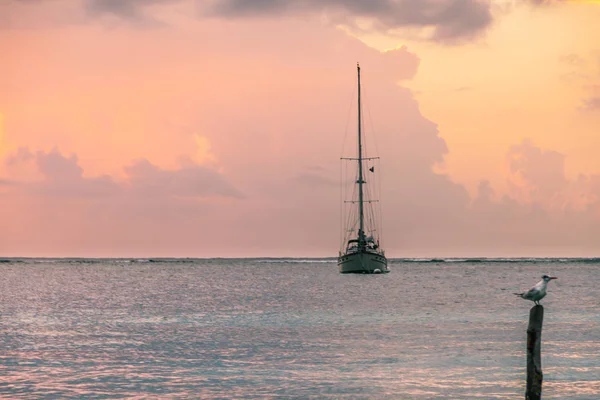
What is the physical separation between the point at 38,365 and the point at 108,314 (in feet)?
102

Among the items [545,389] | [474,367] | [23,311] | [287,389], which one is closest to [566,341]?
[474,367]

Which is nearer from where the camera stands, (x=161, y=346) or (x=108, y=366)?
(x=108, y=366)

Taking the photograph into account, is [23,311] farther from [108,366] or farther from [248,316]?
[108,366]

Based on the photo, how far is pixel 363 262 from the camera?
124812mm

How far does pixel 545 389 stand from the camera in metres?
28.9

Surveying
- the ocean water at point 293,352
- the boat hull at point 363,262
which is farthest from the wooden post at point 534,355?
the boat hull at point 363,262

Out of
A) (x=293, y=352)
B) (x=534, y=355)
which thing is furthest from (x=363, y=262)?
(x=534, y=355)

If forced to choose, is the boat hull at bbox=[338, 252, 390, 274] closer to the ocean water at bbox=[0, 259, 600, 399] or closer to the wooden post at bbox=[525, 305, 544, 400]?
the ocean water at bbox=[0, 259, 600, 399]

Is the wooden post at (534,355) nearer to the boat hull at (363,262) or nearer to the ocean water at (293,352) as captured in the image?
the ocean water at (293,352)

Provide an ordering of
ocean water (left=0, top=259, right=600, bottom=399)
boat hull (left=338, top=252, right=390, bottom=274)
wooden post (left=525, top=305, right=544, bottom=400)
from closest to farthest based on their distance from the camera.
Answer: wooden post (left=525, top=305, right=544, bottom=400) < ocean water (left=0, top=259, right=600, bottom=399) < boat hull (left=338, top=252, right=390, bottom=274)

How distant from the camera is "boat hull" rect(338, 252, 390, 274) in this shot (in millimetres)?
123312

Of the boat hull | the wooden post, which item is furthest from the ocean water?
the boat hull

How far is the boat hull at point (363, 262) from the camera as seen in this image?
405 ft

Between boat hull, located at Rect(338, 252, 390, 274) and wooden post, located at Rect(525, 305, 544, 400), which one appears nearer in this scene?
wooden post, located at Rect(525, 305, 544, 400)
